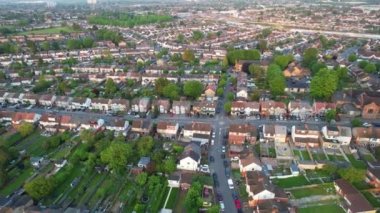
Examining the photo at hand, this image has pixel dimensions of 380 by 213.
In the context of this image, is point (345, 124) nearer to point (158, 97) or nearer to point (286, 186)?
point (286, 186)

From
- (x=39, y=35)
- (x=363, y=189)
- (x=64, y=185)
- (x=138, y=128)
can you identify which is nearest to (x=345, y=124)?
(x=363, y=189)

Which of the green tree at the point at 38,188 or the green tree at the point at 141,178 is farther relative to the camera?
the green tree at the point at 141,178

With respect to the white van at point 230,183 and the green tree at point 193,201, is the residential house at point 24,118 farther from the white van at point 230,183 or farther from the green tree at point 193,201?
the white van at point 230,183

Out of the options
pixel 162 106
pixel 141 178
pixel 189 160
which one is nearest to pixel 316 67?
pixel 162 106

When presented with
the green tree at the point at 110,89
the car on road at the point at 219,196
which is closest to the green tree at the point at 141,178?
the car on road at the point at 219,196

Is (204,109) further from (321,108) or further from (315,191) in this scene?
(315,191)

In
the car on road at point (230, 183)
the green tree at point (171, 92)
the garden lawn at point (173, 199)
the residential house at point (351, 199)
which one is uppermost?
the green tree at point (171, 92)
